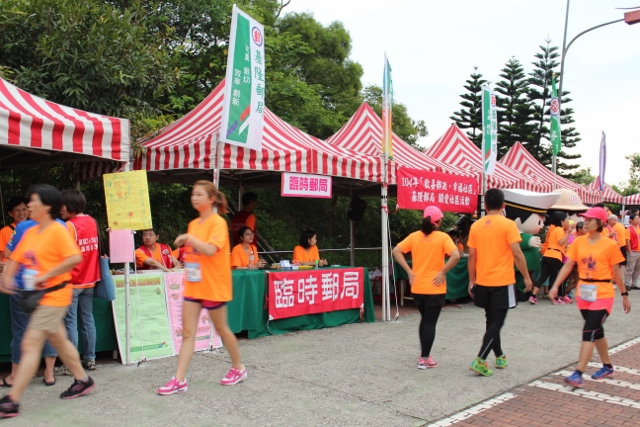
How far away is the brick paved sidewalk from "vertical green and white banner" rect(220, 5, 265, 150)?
3.91m

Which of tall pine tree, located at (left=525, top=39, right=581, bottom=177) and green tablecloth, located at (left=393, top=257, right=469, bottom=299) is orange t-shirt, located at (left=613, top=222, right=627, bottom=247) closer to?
green tablecloth, located at (left=393, top=257, right=469, bottom=299)

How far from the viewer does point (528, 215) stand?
38.1 ft

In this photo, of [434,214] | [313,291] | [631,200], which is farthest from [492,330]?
[631,200]

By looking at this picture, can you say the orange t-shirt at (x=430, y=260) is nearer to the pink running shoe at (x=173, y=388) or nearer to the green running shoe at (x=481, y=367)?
the green running shoe at (x=481, y=367)

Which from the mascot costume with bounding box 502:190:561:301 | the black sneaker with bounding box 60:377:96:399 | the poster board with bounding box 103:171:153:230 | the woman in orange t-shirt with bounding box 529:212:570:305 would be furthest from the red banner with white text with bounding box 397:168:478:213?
the black sneaker with bounding box 60:377:96:399

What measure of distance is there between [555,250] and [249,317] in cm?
668

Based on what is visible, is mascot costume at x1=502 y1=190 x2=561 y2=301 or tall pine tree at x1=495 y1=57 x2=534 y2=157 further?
tall pine tree at x1=495 y1=57 x2=534 y2=157

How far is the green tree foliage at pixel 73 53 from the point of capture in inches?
336

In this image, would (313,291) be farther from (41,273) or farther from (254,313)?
(41,273)

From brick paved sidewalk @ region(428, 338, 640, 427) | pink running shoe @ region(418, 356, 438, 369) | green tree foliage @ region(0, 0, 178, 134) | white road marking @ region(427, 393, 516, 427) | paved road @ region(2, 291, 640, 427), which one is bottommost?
brick paved sidewalk @ region(428, 338, 640, 427)

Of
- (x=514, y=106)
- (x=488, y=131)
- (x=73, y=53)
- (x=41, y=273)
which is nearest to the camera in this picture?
(x=41, y=273)

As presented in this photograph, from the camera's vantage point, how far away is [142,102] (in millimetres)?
9602

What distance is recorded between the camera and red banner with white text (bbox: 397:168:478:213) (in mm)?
9539

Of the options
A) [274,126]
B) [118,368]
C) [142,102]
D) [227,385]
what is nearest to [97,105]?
[142,102]
